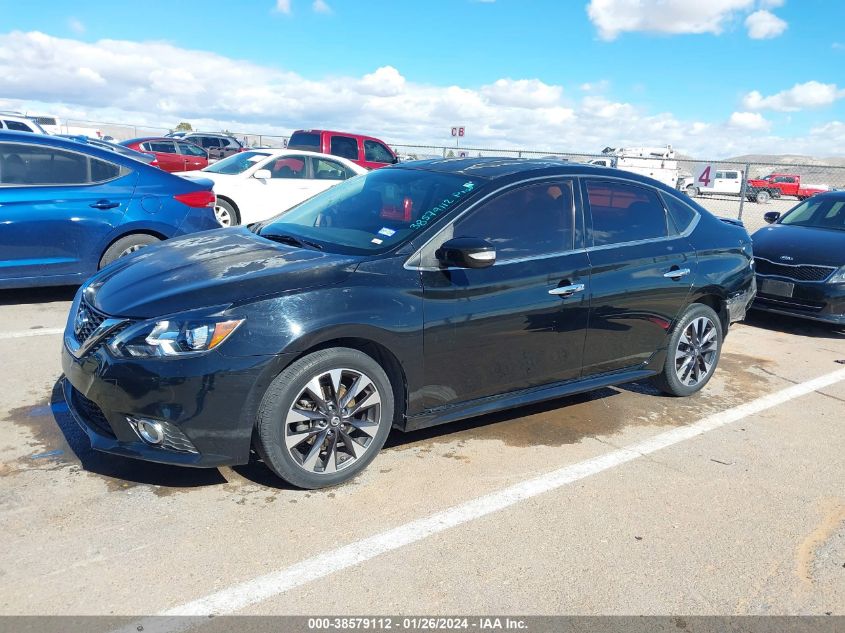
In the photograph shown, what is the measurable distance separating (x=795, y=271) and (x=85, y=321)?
7.11m

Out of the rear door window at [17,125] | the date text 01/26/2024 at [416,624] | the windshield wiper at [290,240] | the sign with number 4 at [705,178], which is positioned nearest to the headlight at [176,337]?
the windshield wiper at [290,240]

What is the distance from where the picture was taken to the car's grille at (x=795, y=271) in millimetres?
7566

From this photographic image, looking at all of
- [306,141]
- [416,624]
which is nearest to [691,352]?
[416,624]

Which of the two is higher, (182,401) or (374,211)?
(374,211)

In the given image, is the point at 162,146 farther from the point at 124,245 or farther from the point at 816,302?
the point at 816,302

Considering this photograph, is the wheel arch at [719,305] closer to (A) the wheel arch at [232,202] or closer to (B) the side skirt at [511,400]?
(B) the side skirt at [511,400]

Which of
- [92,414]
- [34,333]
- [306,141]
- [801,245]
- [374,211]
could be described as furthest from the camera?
[306,141]

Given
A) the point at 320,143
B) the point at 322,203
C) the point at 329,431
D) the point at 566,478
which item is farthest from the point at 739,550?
the point at 320,143

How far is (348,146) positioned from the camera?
16.8 m

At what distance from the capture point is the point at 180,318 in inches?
129

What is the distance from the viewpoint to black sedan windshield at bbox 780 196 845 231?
28.5 ft

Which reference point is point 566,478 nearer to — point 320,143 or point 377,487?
point 377,487

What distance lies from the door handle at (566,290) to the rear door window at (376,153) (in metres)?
13.2

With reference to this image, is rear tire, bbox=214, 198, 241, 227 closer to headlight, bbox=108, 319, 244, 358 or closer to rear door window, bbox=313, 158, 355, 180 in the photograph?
rear door window, bbox=313, 158, 355, 180
